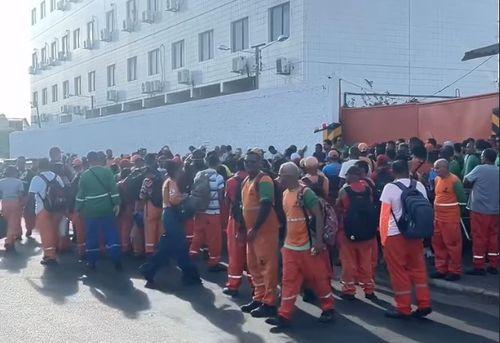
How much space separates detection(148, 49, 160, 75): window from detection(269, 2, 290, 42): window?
10577mm

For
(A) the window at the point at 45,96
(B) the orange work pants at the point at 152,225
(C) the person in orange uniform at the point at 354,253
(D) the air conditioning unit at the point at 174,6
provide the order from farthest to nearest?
(A) the window at the point at 45,96
(D) the air conditioning unit at the point at 174,6
(B) the orange work pants at the point at 152,225
(C) the person in orange uniform at the point at 354,253

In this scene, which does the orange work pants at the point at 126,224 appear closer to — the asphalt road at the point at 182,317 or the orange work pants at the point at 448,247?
the asphalt road at the point at 182,317

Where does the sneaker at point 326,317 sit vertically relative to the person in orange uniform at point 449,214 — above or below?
below

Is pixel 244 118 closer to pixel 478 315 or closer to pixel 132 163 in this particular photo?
pixel 132 163

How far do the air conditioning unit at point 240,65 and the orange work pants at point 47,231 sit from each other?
16759 millimetres

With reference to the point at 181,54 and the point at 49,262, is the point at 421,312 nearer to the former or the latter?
the point at 49,262

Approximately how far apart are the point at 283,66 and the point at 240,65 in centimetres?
279

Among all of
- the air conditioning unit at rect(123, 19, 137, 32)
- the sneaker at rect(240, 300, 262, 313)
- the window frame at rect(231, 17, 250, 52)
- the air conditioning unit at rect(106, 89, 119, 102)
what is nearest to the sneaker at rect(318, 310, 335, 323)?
the sneaker at rect(240, 300, 262, 313)

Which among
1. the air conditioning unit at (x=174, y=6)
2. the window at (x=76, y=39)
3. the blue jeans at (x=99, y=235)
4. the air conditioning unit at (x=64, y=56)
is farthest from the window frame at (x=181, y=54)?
the blue jeans at (x=99, y=235)

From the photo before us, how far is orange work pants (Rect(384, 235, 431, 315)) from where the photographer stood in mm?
7988

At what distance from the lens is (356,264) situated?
9211 millimetres

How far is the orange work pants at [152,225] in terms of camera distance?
40.2 feet

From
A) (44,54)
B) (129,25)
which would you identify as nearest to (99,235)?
(129,25)

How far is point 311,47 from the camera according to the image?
25.7 meters
